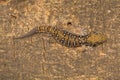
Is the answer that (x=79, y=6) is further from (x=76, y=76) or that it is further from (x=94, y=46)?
(x=76, y=76)

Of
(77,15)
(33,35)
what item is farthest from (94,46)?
(33,35)

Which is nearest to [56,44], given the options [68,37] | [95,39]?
[68,37]

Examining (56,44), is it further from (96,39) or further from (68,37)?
(96,39)

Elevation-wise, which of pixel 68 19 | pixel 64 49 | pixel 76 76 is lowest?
pixel 76 76
